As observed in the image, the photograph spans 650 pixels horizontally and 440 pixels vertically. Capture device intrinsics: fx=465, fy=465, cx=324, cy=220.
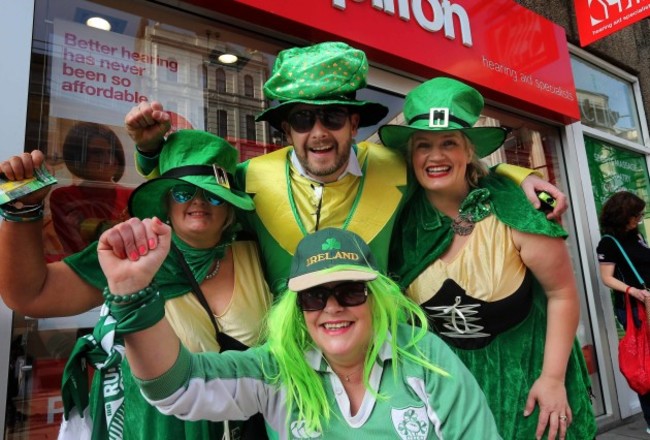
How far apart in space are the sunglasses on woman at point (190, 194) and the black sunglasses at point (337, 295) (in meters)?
0.53

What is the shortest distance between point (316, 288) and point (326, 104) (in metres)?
0.75

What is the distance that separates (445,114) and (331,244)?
2.63 ft

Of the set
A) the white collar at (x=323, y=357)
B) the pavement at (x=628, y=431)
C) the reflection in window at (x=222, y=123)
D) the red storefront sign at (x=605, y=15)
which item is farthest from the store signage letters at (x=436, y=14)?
the pavement at (x=628, y=431)

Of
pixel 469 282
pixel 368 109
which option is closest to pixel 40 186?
pixel 368 109

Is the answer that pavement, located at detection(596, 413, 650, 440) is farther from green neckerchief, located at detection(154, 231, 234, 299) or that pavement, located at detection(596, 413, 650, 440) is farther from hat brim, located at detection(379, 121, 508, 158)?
green neckerchief, located at detection(154, 231, 234, 299)

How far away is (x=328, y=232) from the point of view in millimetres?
1453

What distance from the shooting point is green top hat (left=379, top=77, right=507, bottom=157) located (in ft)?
6.07

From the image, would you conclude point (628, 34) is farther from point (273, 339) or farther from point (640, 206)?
point (273, 339)

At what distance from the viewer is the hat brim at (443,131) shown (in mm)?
1879

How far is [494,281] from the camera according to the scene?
71.1 inches

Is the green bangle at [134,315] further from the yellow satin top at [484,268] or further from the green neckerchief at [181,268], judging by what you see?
the yellow satin top at [484,268]

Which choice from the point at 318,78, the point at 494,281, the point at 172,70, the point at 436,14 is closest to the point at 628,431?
the point at 494,281

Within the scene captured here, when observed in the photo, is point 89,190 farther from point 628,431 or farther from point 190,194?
point 628,431

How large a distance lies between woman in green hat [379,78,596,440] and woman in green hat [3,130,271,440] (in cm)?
71
